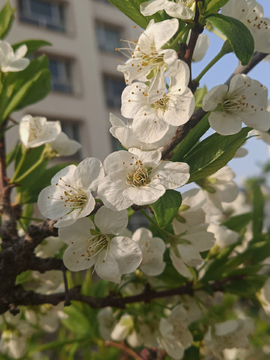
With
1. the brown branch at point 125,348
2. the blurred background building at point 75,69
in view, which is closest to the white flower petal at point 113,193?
the brown branch at point 125,348

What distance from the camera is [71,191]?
1.75 ft

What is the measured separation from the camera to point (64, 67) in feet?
24.4

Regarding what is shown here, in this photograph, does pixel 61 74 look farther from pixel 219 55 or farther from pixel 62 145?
pixel 219 55

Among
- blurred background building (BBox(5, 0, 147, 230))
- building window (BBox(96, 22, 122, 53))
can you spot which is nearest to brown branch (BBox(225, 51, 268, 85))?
blurred background building (BBox(5, 0, 147, 230))

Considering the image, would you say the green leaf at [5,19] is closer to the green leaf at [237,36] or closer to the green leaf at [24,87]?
the green leaf at [24,87]

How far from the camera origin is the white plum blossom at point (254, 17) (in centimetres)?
52

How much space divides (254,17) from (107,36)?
340 inches

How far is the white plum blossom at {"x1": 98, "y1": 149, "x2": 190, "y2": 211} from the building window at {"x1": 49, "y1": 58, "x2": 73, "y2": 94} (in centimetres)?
714

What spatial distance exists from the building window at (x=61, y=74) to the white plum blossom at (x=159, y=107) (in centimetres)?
710

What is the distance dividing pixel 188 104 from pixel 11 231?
50 centimetres

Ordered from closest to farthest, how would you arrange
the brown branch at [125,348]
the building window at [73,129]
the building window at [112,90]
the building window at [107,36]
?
the brown branch at [125,348] < the building window at [73,129] < the building window at [112,90] < the building window at [107,36]

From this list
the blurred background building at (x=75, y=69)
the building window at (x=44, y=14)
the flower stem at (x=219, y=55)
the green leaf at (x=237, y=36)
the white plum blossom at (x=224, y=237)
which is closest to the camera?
the green leaf at (x=237, y=36)

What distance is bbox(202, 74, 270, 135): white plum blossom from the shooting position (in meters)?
0.48

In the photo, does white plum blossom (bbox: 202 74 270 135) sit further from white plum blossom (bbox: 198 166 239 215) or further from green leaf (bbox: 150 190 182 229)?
white plum blossom (bbox: 198 166 239 215)
